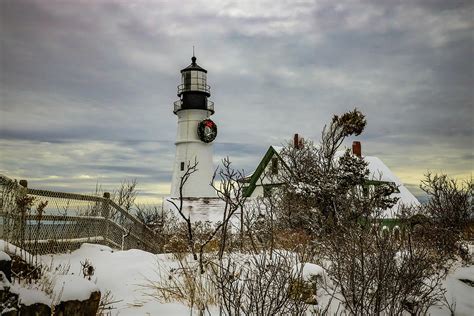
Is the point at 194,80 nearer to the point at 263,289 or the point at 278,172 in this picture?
the point at 278,172

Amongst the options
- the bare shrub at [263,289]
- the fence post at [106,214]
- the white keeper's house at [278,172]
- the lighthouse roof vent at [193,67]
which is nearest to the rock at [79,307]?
the bare shrub at [263,289]

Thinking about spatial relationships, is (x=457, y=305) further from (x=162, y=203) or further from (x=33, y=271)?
(x=162, y=203)

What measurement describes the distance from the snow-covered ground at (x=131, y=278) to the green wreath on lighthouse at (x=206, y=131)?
20.0 meters

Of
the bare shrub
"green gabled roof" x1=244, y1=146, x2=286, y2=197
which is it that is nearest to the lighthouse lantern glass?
"green gabled roof" x1=244, y1=146, x2=286, y2=197

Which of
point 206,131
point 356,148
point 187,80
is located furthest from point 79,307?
point 187,80

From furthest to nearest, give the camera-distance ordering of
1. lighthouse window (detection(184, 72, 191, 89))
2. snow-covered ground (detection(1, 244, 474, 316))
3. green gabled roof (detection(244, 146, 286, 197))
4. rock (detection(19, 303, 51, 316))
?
lighthouse window (detection(184, 72, 191, 89))
green gabled roof (detection(244, 146, 286, 197))
snow-covered ground (detection(1, 244, 474, 316))
rock (detection(19, 303, 51, 316))

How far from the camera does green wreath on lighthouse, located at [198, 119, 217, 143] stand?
30016 mm

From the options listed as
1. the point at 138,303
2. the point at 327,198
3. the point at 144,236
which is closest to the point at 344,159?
the point at 327,198

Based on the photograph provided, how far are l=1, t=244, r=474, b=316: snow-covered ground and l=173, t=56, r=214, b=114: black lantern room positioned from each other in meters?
20.7

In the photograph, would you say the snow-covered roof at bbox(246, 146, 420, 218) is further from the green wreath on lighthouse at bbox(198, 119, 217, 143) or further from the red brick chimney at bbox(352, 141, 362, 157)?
the green wreath on lighthouse at bbox(198, 119, 217, 143)

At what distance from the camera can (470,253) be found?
41.3ft

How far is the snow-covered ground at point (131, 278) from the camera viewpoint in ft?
20.1

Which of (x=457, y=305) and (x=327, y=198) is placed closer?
(x=457, y=305)

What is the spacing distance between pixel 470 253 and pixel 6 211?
12.5 meters
